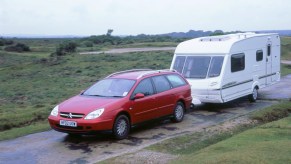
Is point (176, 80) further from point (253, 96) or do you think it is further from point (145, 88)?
point (253, 96)

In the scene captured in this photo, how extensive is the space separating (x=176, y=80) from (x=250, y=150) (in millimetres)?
5265

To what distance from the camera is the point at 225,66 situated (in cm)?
1498

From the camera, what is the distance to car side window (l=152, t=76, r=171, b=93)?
39.6 feet

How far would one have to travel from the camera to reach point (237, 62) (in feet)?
51.7

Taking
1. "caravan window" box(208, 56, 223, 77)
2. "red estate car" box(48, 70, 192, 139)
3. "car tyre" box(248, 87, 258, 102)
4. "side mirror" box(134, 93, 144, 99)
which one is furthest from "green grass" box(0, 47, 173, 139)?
"car tyre" box(248, 87, 258, 102)

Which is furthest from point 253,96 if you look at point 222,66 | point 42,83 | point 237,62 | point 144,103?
point 42,83

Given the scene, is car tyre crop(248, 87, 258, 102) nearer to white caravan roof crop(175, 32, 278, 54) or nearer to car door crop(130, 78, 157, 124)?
white caravan roof crop(175, 32, 278, 54)

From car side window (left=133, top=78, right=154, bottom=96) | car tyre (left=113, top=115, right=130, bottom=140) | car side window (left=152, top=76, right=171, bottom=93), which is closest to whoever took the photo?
car tyre (left=113, top=115, right=130, bottom=140)

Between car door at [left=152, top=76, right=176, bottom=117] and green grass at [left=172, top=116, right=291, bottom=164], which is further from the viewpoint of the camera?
car door at [left=152, top=76, right=176, bottom=117]

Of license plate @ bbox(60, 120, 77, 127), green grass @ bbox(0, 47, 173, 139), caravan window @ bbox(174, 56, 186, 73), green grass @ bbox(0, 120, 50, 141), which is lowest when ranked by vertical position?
green grass @ bbox(0, 47, 173, 139)

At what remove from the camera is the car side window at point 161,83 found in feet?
39.6

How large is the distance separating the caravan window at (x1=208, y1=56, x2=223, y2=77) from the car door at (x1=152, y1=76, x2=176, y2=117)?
292cm

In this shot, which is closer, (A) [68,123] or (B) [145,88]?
(A) [68,123]

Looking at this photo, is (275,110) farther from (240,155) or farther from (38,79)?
(38,79)
